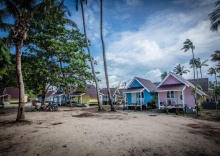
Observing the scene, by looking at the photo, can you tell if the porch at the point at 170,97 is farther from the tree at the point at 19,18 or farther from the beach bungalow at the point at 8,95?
the beach bungalow at the point at 8,95

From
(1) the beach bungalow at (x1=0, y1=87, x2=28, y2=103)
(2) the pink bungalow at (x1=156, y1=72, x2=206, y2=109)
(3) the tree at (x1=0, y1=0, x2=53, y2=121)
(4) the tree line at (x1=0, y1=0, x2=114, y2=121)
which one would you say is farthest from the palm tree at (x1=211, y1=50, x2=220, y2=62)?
(1) the beach bungalow at (x1=0, y1=87, x2=28, y2=103)

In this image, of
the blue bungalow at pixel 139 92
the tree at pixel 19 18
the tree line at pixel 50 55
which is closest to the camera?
the tree at pixel 19 18

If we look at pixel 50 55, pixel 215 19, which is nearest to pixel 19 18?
pixel 50 55

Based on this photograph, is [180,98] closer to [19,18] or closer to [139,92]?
[139,92]

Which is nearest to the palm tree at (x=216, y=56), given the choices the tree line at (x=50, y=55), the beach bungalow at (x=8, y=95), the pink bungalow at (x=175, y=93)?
the pink bungalow at (x=175, y=93)

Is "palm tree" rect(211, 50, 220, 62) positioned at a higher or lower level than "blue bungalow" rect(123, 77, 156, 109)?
higher

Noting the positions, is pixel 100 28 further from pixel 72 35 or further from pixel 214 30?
pixel 214 30

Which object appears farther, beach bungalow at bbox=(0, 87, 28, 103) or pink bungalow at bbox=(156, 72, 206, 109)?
beach bungalow at bbox=(0, 87, 28, 103)

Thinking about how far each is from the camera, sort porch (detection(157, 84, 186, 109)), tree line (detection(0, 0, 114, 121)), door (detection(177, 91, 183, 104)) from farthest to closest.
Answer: door (detection(177, 91, 183, 104)), porch (detection(157, 84, 186, 109)), tree line (detection(0, 0, 114, 121))

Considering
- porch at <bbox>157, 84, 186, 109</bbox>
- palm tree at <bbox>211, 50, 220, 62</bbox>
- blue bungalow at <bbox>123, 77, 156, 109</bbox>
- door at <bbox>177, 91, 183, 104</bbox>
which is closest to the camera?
porch at <bbox>157, 84, 186, 109</bbox>

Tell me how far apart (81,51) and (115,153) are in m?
19.3

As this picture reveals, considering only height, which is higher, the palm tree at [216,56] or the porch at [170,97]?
the palm tree at [216,56]

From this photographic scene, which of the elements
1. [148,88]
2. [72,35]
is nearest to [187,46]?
[148,88]

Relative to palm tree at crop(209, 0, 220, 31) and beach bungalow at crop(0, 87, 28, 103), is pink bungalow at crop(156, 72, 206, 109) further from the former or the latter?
beach bungalow at crop(0, 87, 28, 103)
